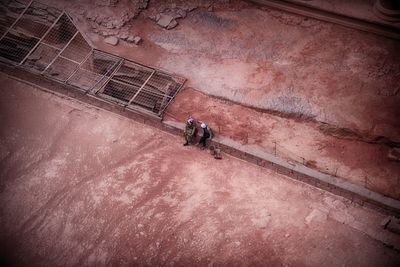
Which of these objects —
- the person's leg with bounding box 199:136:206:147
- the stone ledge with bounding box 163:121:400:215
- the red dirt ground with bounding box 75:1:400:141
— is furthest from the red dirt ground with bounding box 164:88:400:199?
the person's leg with bounding box 199:136:206:147

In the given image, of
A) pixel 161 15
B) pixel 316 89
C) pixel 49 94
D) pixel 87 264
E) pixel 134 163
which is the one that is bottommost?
pixel 87 264

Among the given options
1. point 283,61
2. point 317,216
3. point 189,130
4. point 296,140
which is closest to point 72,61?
point 189,130

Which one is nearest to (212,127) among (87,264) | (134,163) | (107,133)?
(134,163)

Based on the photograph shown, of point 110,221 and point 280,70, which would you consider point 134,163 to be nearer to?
point 110,221

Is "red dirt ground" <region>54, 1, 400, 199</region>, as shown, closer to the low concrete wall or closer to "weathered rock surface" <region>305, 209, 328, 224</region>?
the low concrete wall

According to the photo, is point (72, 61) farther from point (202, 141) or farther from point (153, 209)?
point (153, 209)

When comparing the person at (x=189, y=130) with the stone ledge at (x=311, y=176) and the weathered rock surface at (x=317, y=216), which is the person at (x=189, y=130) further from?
the weathered rock surface at (x=317, y=216)
